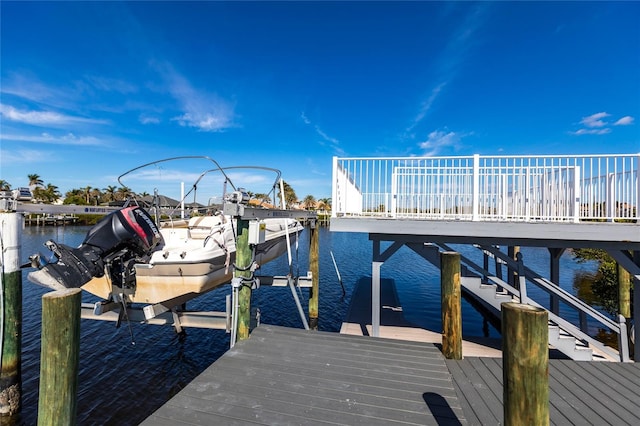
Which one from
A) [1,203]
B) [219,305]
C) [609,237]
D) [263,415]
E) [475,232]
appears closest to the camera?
[263,415]

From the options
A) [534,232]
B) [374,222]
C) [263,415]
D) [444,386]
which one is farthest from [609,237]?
[263,415]

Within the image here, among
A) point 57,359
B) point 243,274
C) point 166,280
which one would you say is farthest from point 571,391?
point 166,280

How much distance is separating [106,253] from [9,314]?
1.40 m

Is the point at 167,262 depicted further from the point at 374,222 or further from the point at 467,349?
the point at 467,349

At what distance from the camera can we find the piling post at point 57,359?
2.40 meters

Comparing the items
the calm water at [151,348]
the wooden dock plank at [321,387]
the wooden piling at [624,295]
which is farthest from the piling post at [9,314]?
the wooden piling at [624,295]

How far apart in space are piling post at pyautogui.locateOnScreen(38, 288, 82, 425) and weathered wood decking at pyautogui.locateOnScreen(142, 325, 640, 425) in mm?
824

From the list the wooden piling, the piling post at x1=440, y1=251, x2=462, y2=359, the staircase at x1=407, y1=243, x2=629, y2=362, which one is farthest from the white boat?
the wooden piling

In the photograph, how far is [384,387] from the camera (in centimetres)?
290

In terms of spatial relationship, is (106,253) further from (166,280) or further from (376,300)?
(376,300)

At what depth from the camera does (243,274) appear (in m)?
4.11

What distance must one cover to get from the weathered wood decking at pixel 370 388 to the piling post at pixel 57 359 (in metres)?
0.82

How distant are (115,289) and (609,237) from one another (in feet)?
29.4

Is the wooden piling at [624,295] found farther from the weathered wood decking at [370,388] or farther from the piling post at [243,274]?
the piling post at [243,274]
